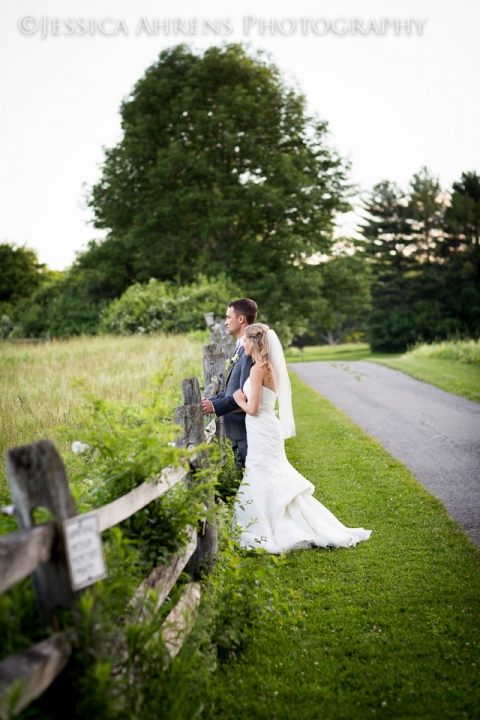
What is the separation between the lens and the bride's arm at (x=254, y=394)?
628 cm

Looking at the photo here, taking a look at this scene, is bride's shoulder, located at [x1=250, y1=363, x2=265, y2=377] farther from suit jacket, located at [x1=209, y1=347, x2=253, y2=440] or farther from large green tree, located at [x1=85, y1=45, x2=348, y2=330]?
large green tree, located at [x1=85, y1=45, x2=348, y2=330]

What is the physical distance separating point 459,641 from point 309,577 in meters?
1.50

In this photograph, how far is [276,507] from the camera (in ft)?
19.9

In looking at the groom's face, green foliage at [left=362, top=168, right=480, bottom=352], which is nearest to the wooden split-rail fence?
the groom's face

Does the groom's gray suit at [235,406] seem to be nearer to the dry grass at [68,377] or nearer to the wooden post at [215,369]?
the wooden post at [215,369]

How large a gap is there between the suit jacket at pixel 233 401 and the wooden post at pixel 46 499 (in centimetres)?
428

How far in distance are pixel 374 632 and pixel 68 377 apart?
7657 millimetres

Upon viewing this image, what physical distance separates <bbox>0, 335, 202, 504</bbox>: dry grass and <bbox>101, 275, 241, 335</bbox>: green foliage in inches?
119

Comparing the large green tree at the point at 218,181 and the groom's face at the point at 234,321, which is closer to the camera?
the groom's face at the point at 234,321

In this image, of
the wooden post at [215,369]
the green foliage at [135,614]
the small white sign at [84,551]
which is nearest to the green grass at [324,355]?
the wooden post at [215,369]

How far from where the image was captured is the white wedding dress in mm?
5965

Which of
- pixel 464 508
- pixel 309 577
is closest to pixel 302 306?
pixel 464 508

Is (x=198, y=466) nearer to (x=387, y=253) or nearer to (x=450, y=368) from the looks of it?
(x=450, y=368)

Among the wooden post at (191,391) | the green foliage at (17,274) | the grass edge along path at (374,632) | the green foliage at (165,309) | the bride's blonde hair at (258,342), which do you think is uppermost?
the green foliage at (17,274)
